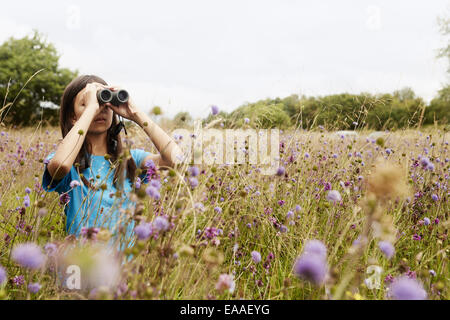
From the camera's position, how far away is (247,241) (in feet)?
6.79

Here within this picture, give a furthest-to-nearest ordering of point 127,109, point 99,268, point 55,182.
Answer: point 127,109 < point 55,182 < point 99,268

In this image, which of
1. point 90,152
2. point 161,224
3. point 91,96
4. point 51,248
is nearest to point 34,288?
point 51,248

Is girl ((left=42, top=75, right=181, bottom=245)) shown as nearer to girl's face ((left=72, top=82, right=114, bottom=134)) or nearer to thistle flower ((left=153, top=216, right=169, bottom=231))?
girl's face ((left=72, top=82, right=114, bottom=134))

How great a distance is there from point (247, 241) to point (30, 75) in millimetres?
20841

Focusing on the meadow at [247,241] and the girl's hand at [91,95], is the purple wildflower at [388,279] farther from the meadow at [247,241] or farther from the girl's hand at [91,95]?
the girl's hand at [91,95]

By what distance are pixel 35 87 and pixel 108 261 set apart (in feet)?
73.8

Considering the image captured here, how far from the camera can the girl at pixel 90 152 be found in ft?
5.98

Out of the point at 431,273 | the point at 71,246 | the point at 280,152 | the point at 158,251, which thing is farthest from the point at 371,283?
the point at 280,152

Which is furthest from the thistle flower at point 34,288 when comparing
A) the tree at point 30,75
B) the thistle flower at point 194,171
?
the tree at point 30,75

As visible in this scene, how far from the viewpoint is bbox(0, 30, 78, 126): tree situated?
744 inches

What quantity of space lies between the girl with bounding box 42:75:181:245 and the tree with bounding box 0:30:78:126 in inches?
732

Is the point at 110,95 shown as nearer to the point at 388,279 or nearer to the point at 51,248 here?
the point at 51,248

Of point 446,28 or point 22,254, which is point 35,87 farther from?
point 446,28

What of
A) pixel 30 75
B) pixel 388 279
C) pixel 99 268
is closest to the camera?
pixel 99 268
